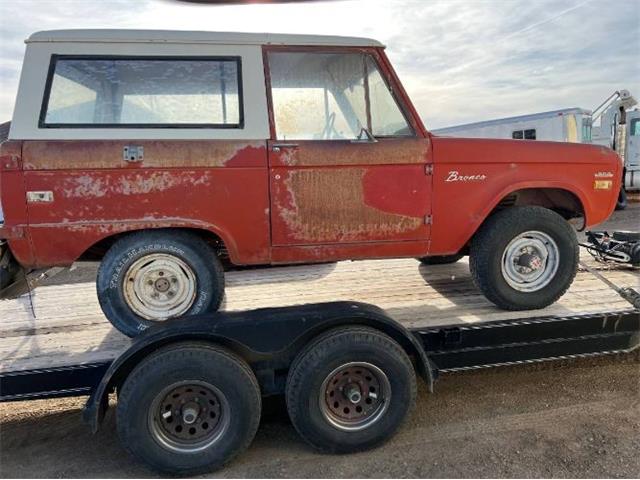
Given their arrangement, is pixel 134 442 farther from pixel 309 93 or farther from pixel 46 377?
pixel 309 93

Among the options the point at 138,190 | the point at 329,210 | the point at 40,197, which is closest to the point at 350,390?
the point at 329,210

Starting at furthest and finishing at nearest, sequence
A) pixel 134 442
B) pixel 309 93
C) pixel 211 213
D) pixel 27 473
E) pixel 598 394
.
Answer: pixel 598 394 < pixel 309 93 < pixel 211 213 < pixel 27 473 < pixel 134 442

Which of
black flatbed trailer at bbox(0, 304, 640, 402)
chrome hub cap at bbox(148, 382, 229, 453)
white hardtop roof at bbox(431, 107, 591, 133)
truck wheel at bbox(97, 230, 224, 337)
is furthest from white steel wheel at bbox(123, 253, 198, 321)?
white hardtop roof at bbox(431, 107, 591, 133)

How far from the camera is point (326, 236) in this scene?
131 inches

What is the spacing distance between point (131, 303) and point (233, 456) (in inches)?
44.1

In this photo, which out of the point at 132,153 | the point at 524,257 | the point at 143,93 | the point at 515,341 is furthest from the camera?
the point at 524,257

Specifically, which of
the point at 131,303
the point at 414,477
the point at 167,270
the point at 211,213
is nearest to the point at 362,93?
the point at 211,213

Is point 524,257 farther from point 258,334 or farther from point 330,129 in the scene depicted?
point 258,334

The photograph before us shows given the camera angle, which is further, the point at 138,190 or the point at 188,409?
the point at 138,190

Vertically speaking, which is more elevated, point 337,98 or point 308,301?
point 337,98

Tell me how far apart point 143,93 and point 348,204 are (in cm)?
147

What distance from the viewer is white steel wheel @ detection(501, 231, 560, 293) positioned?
3.59 meters

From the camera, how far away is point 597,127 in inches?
612

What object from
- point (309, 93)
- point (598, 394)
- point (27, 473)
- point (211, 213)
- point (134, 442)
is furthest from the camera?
point (598, 394)
